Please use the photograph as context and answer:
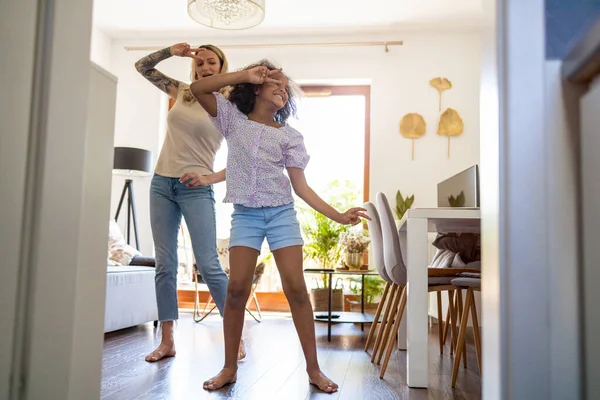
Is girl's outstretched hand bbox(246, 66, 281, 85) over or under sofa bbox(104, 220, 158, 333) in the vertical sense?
over

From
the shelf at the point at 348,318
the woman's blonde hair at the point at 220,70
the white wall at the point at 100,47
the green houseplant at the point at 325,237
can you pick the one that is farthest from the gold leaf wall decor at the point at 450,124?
the white wall at the point at 100,47

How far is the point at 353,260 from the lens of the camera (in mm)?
4340

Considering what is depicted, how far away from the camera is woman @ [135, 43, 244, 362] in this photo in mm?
2535

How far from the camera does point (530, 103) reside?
30.3 inches

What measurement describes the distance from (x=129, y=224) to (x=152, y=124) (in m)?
1.05

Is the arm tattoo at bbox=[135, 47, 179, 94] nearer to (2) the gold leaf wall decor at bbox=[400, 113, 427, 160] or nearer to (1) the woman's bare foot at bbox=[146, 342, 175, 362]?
(1) the woman's bare foot at bbox=[146, 342, 175, 362]

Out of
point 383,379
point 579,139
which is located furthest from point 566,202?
point 383,379

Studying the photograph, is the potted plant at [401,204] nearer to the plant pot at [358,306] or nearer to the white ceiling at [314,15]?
the plant pot at [358,306]

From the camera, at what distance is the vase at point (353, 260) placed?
4.34 metres

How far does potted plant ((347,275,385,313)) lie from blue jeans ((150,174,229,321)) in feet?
8.85

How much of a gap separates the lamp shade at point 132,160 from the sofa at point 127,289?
0.86m

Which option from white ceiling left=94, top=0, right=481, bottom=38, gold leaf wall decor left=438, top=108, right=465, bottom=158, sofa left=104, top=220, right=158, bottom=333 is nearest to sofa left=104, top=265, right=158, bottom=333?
sofa left=104, top=220, right=158, bottom=333

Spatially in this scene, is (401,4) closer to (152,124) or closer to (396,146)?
(396,146)

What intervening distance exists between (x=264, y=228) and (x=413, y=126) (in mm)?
3514
